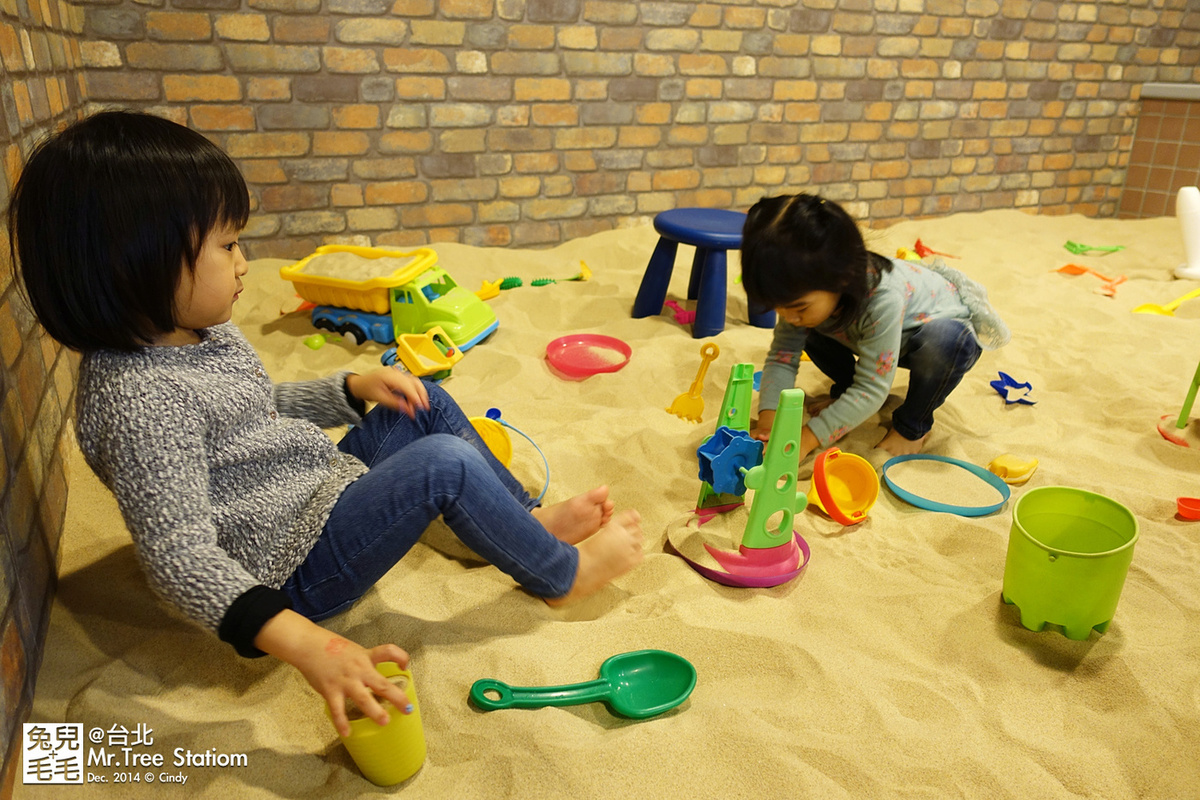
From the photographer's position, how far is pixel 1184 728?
43.3 inches

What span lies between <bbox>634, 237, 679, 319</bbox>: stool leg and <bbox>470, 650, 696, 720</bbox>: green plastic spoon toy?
163cm

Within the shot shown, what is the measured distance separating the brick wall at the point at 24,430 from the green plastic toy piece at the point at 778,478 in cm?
106

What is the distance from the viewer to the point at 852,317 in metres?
1.75

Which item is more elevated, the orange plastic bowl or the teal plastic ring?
the orange plastic bowl

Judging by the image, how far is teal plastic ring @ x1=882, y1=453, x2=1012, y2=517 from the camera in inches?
64.6

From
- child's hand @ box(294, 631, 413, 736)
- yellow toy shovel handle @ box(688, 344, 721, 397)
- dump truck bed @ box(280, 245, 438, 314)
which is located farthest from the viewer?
dump truck bed @ box(280, 245, 438, 314)

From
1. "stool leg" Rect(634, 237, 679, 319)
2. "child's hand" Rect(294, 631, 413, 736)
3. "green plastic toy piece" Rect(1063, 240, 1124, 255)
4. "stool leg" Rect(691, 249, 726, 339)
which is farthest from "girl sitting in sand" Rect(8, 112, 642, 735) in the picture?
"green plastic toy piece" Rect(1063, 240, 1124, 255)

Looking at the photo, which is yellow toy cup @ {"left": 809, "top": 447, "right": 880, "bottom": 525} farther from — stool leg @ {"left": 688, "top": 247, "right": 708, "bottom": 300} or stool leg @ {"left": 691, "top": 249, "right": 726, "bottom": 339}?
stool leg @ {"left": 688, "top": 247, "right": 708, "bottom": 300}

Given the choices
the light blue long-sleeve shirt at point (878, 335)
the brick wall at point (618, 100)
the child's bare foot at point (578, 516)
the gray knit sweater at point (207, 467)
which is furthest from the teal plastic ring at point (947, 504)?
the brick wall at point (618, 100)

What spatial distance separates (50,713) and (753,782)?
0.90 meters

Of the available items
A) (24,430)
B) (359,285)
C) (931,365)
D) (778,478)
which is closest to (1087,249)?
(931,365)

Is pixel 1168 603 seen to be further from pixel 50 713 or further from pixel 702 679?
pixel 50 713

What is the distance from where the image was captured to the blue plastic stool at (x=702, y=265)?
8.14 feet

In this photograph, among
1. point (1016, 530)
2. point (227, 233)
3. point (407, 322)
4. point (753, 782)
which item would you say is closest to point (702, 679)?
point (753, 782)
